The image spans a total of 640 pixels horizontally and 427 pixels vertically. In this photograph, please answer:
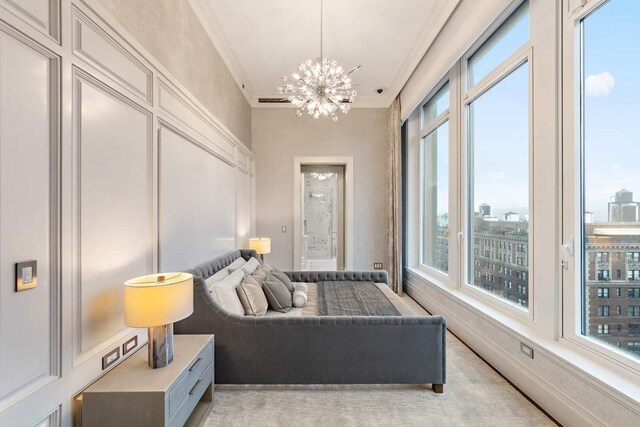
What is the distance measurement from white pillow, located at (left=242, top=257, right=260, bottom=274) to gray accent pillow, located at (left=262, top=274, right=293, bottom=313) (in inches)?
22.2

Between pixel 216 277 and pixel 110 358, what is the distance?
1155mm

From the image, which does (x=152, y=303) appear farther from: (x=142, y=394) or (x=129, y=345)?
(x=129, y=345)

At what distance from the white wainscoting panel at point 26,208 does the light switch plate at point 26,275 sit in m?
0.01

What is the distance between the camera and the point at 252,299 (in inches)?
103

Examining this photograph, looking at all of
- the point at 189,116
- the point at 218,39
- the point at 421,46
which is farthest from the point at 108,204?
the point at 421,46

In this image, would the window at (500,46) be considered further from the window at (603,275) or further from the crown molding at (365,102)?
the crown molding at (365,102)

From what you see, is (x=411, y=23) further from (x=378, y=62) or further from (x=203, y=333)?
(x=203, y=333)

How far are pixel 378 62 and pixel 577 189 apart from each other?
124 inches

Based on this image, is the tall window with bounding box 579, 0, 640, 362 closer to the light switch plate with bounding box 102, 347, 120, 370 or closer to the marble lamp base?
the marble lamp base

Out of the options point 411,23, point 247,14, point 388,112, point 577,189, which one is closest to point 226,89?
point 247,14

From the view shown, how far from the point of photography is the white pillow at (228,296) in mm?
2359

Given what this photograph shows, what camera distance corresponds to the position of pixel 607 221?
5.78ft

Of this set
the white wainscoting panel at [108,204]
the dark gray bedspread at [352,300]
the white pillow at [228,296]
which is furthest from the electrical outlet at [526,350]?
the white wainscoting panel at [108,204]

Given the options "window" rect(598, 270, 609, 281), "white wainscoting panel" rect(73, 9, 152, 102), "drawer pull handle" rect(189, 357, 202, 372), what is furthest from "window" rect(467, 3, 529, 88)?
"drawer pull handle" rect(189, 357, 202, 372)
